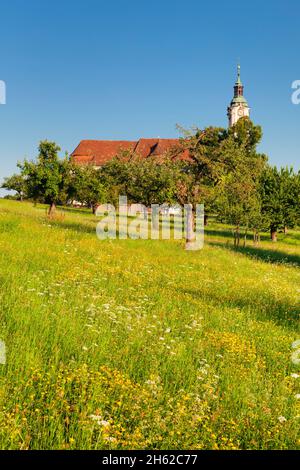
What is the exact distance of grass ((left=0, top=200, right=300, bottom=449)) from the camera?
402 centimetres

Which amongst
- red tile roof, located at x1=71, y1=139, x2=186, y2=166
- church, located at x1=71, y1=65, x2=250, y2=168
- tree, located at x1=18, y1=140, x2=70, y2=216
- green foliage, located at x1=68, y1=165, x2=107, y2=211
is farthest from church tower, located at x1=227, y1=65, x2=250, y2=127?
tree, located at x1=18, y1=140, x2=70, y2=216

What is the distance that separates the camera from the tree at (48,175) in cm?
3859

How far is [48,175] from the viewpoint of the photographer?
1517 inches

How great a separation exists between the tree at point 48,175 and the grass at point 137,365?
27.8 metres

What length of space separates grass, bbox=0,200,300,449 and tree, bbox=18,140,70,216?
27.8 m

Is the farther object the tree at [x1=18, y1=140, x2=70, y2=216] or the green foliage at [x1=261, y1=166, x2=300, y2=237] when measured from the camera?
the green foliage at [x1=261, y1=166, x2=300, y2=237]

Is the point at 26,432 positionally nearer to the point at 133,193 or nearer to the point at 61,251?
the point at 61,251

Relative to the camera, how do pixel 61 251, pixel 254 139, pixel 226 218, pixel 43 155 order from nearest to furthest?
pixel 61 251, pixel 226 218, pixel 43 155, pixel 254 139

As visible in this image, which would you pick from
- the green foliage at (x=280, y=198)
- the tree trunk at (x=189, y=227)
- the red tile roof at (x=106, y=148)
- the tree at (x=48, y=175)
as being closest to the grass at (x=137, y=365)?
the tree trunk at (x=189, y=227)

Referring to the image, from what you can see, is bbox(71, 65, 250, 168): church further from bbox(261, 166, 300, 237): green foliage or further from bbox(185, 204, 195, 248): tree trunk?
bbox(185, 204, 195, 248): tree trunk

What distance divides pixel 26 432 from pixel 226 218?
32866mm

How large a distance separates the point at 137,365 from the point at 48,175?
35.4 m
